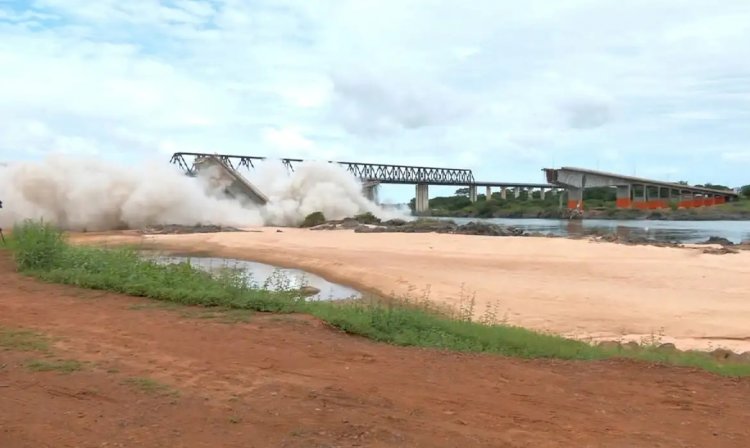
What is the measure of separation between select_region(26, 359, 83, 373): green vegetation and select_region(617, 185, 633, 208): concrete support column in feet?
386

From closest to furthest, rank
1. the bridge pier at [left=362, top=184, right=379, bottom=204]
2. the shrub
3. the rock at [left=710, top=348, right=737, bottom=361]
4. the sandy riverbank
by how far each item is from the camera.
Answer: the rock at [left=710, top=348, right=737, bottom=361]
the sandy riverbank
the shrub
the bridge pier at [left=362, top=184, right=379, bottom=204]

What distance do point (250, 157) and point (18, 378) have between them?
3014 inches

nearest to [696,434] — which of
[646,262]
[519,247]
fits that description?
[646,262]

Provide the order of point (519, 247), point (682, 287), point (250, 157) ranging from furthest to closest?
point (250, 157)
point (519, 247)
point (682, 287)

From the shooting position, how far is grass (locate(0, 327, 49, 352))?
29.3ft

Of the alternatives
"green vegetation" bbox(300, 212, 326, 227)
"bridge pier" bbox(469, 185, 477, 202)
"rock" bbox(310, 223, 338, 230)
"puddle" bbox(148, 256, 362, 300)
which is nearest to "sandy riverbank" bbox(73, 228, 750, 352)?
"puddle" bbox(148, 256, 362, 300)

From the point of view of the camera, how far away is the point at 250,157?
3250 inches

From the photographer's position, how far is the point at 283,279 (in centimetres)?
2369

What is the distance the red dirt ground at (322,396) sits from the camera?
6123mm

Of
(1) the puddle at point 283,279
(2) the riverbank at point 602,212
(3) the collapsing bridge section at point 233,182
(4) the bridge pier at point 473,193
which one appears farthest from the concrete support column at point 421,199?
(1) the puddle at point 283,279

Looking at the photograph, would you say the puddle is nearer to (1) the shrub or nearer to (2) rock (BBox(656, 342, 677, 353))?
(1) the shrub

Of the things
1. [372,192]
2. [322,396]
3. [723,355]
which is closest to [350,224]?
[372,192]

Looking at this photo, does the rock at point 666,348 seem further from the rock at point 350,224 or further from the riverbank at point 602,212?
the riverbank at point 602,212

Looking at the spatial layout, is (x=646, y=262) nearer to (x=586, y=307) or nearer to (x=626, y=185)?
(x=586, y=307)
